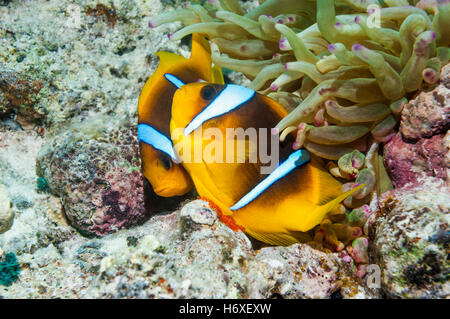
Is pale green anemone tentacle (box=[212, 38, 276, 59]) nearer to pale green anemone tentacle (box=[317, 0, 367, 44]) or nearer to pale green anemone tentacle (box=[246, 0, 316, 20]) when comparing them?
pale green anemone tentacle (box=[246, 0, 316, 20])

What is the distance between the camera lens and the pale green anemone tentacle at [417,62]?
3.36 feet

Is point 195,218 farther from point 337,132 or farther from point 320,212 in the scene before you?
point 337,132

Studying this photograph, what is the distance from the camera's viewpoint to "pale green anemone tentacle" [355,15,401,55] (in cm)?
111

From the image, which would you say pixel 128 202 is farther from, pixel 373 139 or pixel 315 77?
pixel 373 139

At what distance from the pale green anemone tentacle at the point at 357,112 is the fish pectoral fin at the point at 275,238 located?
0.48 metres

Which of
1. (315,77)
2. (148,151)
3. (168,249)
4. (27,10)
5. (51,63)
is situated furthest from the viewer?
(27,10)

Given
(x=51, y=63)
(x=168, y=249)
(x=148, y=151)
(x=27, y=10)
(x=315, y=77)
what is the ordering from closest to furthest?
1. (x=168, y=249)
2. (x=315, y=77)
3. (x=148, y=151)
4. (x=51, y=63)
5. (x=27, y=10)

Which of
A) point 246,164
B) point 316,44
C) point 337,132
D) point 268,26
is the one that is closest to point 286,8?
point 268,26

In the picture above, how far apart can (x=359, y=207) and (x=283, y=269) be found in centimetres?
41

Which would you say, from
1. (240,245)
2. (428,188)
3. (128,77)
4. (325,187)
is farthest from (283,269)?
(128,77)

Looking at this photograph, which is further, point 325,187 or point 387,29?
point 325,187

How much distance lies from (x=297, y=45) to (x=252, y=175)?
1.65 ft

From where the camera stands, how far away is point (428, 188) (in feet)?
3.65

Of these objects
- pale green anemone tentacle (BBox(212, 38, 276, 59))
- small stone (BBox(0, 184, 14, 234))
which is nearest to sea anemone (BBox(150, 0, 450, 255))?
pale green anemone tentacle (BBox(212, 38, 276, 59))
